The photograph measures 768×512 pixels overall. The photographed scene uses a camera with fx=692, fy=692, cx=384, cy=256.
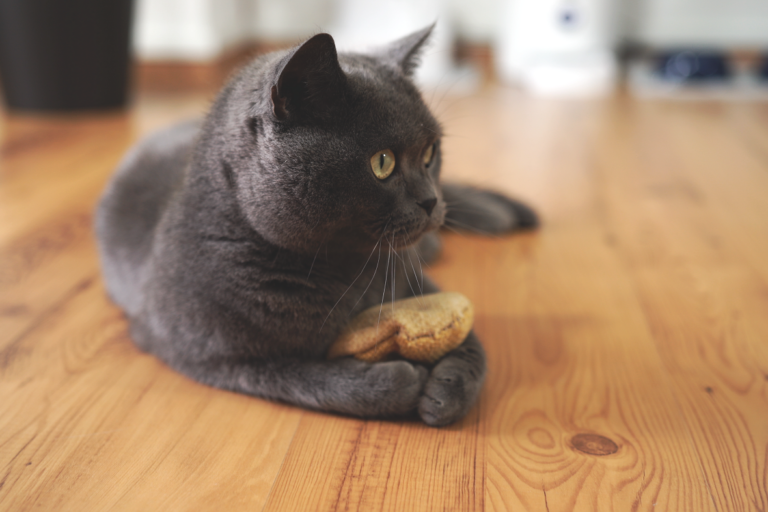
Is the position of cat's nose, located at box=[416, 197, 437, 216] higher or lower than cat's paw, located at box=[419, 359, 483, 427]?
higher

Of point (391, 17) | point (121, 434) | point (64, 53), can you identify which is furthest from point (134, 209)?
point (391, 17)

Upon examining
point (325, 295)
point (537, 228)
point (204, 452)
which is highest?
point (325, 295)

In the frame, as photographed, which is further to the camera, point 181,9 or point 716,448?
point 181,9

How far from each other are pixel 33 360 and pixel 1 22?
76.8 inches

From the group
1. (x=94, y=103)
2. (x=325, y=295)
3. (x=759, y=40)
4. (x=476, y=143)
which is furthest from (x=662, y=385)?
(x=759, y=40)

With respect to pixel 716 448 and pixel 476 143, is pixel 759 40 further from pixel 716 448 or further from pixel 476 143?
pixel 716 448

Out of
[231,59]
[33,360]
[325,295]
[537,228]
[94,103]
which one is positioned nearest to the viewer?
[325,295]

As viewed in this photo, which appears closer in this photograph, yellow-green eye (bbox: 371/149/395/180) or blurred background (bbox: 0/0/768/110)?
yellow-green eye (bbox: 371/149/395/180)

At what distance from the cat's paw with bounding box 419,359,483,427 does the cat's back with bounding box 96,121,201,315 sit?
50cm

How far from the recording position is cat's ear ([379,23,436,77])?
989 mm

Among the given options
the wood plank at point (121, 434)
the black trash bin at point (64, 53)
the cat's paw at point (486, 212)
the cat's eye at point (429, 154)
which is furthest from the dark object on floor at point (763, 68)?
the wood plank at point (121, 434)

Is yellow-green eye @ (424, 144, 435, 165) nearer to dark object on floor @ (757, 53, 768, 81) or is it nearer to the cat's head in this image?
the cat's head

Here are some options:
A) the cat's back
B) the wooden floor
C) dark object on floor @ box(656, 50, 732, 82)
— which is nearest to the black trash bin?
the wooden floor

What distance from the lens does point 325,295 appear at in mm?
926
